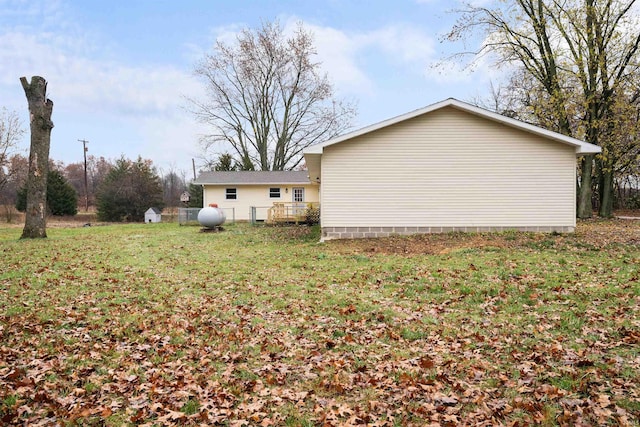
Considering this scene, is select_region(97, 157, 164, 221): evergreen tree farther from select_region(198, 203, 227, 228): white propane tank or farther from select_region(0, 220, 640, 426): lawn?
select_region(0, 220, 640, 426): lawn

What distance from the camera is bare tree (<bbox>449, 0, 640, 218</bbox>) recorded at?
61.4ft

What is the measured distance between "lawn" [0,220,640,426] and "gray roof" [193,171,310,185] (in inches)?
729

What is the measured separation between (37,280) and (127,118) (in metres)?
20.4

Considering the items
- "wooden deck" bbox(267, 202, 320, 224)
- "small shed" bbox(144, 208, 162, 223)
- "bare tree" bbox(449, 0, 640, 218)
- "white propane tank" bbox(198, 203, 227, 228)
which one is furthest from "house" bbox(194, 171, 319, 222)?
"bare tree" bbox(449, 0, 640, 218)

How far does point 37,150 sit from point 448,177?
15.4m

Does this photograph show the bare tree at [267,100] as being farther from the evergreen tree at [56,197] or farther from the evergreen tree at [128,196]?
the evergreen tree at [56,197]

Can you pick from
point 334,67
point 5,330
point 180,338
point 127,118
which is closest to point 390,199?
point 180,338

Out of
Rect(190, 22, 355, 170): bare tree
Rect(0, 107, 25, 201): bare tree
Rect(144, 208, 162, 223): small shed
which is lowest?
Rect(144, 208, 162, 223): small shed

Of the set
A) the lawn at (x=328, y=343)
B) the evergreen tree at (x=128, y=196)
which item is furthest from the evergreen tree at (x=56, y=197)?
the lawn at (x=328, y=343)

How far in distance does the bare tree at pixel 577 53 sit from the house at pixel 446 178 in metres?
7.80

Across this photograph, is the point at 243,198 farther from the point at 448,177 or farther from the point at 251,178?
the point at 448,177

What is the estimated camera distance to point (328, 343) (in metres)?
4.73

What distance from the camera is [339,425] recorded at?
3.01m

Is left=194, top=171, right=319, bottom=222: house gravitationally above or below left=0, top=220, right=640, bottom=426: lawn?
above
